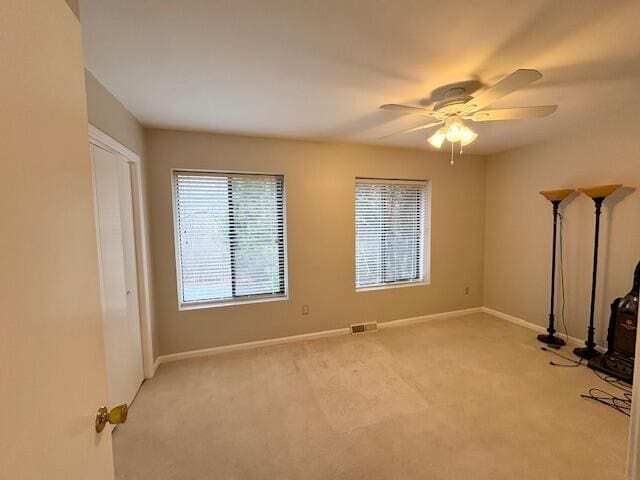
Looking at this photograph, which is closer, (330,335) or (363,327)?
(330,335)

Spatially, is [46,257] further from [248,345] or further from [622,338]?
[622,338]

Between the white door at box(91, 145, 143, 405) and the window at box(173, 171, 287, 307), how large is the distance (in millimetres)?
571

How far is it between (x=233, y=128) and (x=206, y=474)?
108 inches

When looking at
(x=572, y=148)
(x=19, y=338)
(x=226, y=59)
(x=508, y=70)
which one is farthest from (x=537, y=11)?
(x=572, y=148)

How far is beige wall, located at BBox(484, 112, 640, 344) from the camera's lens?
2.72 metres

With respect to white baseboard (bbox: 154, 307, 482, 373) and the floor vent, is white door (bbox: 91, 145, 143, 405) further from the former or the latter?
the floor vent

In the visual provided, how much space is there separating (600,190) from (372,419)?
296 centimetres

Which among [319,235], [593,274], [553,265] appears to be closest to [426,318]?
[553,265]

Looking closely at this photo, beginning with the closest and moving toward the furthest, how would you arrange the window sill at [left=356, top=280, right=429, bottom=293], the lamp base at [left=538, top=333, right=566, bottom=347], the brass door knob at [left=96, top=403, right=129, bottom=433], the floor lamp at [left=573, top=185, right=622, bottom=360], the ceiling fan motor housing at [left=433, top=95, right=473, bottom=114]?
1. the brass door knob at [left=96, top=403, right=129, bottom=433]
2. the ceiling fan motor housing at [left=433, top=95, right=473, bottom=114]
3. the floor lamp at [left=573, top=185, right=622, bottom=360]
4. the lamp base at [left=538, top=333, right=566, bottom=347]
5. the window sill at [left=356, top=280, right=429, bottom=293]

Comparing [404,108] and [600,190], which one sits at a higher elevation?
[404,108]

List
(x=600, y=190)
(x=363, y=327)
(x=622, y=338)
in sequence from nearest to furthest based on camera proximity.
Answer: (x=622, y=338)
(x=600, y=190)
(x=363, y=327)

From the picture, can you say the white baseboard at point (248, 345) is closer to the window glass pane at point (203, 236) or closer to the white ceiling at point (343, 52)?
the window glass pane at point (203, 236)

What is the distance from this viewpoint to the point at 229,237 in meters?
3.14

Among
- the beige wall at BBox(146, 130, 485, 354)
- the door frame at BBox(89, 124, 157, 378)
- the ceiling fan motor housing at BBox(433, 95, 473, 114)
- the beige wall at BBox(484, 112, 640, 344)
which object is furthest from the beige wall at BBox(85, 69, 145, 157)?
the beige wall at BBox(484, 112, 640, 344)
